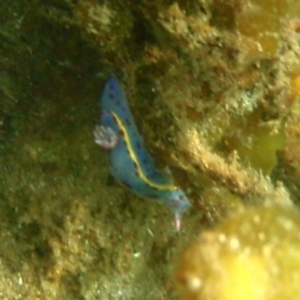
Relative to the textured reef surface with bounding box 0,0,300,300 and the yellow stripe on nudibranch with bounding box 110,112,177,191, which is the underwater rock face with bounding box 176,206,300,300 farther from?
the yellow stripe on nudibranch with bounding box 110,112,177,191

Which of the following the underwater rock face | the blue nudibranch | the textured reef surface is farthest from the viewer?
the blue nudibranch

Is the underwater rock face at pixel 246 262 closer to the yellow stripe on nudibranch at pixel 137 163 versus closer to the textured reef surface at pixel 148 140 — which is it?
the textured reef surface at pixel 148 140

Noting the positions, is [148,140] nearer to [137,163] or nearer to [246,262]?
[137,163]

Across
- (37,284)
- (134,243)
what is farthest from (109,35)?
(37,284)

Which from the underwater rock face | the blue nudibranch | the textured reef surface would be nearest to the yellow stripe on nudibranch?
the blue nudibranch

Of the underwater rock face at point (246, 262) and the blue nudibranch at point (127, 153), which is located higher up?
the underwater rock face at point (246, 262)

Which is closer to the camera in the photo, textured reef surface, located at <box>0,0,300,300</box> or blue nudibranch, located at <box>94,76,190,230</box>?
textured reef surface, located at <box>0,0,300,300</box>

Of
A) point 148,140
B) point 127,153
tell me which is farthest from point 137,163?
point 148,140

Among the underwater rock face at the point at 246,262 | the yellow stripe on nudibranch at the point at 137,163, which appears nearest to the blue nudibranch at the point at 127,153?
the yellow stripe on nudibranch at the point at 137,163
